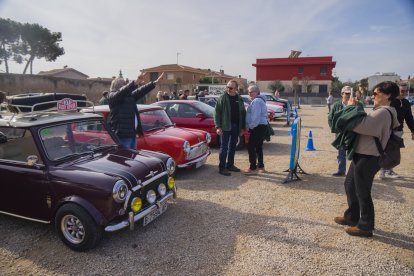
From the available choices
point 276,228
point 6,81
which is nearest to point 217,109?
point 276,228

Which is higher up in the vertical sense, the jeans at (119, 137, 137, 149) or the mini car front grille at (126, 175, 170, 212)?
the jeans at (119, 137, 137, 149)

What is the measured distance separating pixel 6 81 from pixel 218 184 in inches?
562

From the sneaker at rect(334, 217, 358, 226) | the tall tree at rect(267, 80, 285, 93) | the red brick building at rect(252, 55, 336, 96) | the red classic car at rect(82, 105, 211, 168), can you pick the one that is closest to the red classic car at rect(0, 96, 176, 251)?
the red classic car at rect(82, 105, 211, 168)

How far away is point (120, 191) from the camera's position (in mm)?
3479

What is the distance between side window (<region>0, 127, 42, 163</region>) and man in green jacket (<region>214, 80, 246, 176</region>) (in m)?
3.56

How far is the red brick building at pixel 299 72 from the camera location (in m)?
50.1

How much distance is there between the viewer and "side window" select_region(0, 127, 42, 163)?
12.8 ft

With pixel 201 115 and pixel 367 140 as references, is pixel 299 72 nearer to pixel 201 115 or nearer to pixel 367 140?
pixel 201 115

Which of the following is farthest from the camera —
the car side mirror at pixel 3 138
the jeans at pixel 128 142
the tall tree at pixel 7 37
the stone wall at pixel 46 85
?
the tall tree at pixel 7 37

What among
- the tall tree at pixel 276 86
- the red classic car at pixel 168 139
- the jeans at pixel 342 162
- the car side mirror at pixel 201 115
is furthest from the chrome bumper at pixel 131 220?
the tall tree at pixel 276 86

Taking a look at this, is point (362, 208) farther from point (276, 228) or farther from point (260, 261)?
point (260, 261)

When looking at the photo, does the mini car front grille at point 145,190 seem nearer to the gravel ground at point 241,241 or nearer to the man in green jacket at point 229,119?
the gravel ground at point 241,241

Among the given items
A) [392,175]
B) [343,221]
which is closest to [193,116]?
[392,175]

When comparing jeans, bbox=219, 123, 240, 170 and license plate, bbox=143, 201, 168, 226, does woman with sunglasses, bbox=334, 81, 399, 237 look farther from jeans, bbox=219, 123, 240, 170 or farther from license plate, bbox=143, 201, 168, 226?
jeans, bbox=219, 123, 240, 170
